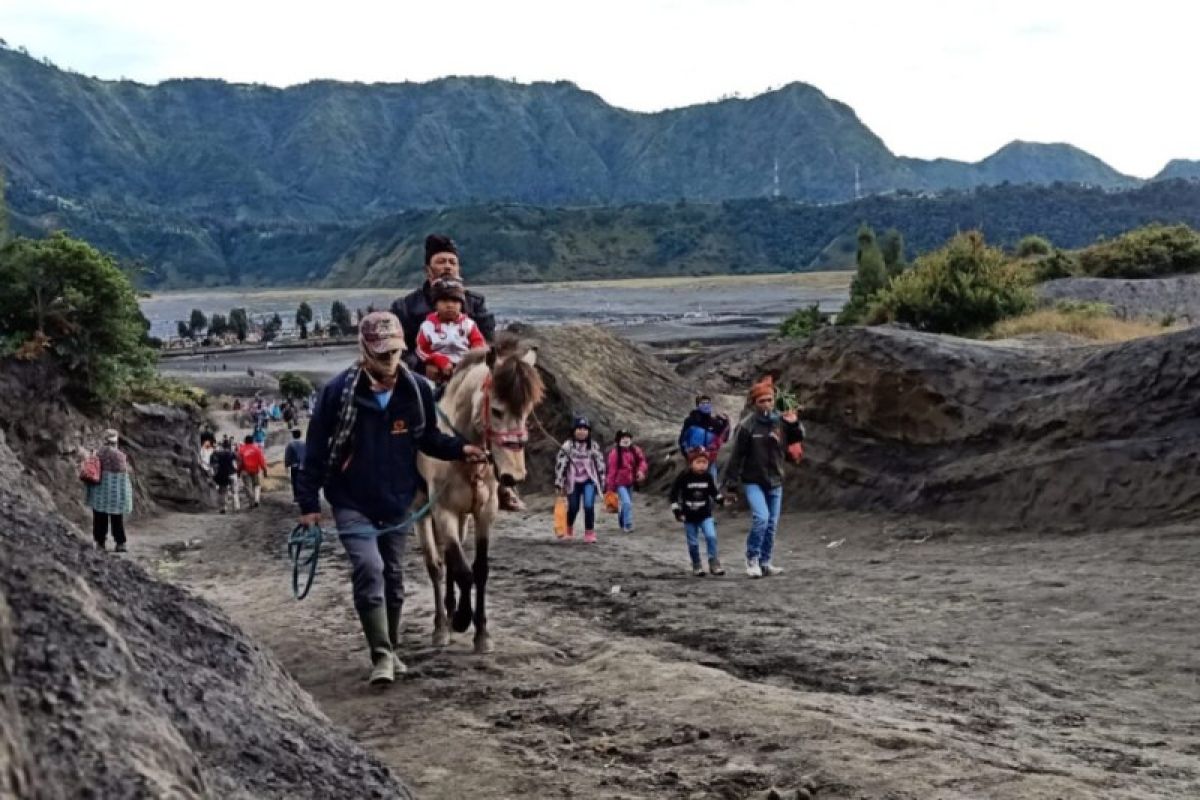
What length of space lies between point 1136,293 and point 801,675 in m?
26.2

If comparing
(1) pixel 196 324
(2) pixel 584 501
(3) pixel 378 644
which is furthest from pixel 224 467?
(1) pixel 196 324

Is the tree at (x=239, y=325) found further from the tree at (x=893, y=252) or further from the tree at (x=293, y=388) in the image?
the tree at (x=893, y=252)

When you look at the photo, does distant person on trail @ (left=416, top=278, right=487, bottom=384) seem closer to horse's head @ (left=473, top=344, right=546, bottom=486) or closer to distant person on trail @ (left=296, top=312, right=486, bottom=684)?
horse's head @ (left=473, top=344, right=546, bottom=486)

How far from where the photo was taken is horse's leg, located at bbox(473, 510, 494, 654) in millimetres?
8730

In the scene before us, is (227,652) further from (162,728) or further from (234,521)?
(234,521)

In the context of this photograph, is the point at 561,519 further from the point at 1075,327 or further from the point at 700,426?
the point at 1075,327

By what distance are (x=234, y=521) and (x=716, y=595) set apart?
48.6 feet

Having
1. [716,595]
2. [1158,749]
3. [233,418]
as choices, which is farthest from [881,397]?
[233,418]

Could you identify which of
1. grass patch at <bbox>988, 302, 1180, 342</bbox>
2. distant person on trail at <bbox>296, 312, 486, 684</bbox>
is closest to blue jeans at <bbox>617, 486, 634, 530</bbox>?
grass patch at <bbox>988, 302, 1180, 342</bbox>

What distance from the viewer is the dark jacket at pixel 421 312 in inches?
395

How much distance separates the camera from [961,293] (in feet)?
79.3

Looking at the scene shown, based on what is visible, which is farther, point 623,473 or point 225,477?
point 225,477

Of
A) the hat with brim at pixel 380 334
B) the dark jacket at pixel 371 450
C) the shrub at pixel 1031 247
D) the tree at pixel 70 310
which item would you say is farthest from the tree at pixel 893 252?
the hat with brim at pixel 380 334

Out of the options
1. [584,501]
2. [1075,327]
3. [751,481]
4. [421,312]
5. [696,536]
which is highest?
[421,312]
